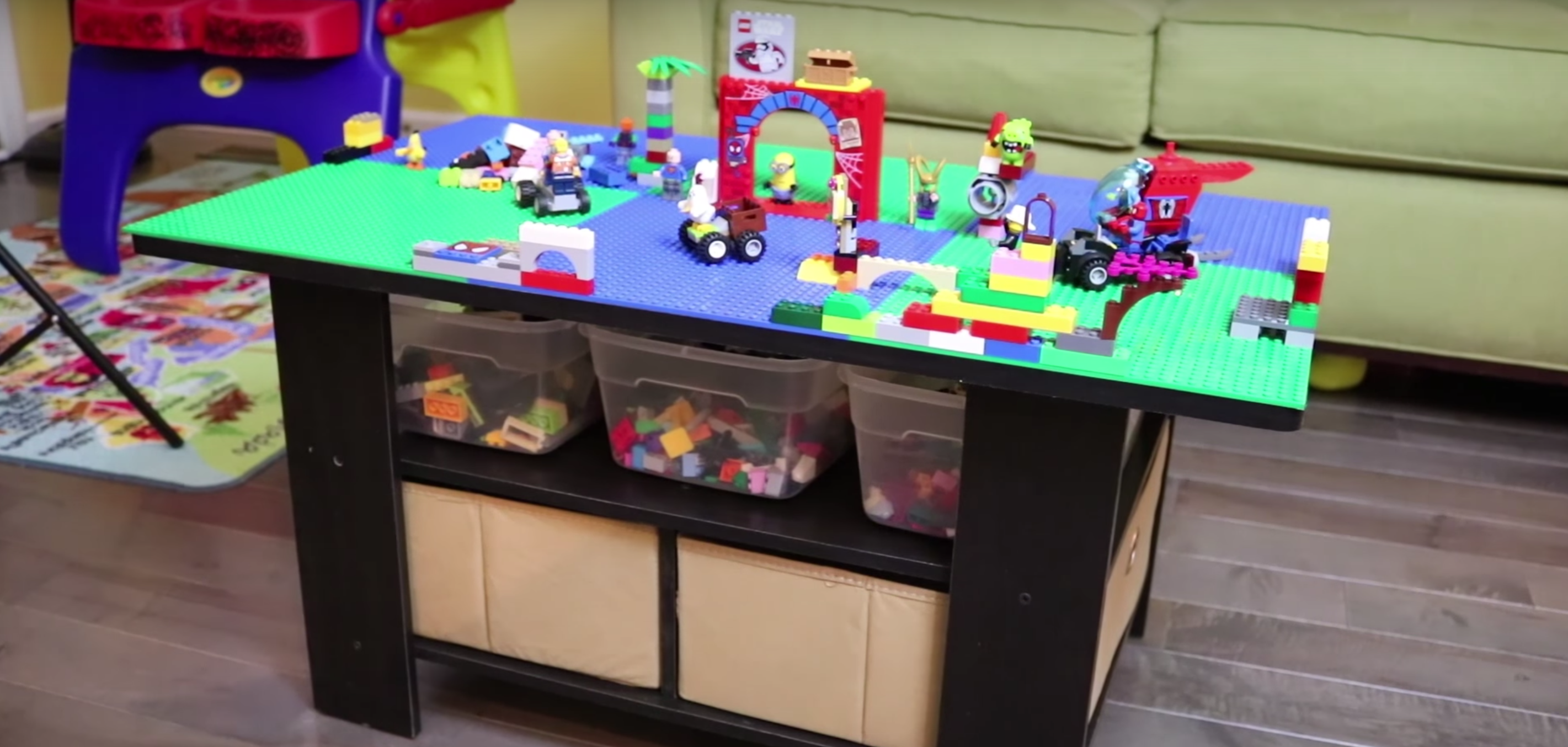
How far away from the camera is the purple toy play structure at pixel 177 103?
7.52 ft

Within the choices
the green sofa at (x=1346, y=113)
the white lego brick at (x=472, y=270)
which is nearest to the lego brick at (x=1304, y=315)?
the white lego brick at (x=472, y=270)

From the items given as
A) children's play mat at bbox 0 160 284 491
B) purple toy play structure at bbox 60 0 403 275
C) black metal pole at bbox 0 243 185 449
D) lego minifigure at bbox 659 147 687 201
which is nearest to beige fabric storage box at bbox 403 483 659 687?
lego minifigure at bbox 659 147 687 201

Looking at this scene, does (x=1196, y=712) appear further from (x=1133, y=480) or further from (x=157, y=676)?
(x=157, y=676)

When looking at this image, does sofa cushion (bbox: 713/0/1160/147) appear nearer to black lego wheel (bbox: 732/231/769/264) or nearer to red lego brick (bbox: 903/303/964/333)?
black lego wheel (bbox: 732/231/769/264)

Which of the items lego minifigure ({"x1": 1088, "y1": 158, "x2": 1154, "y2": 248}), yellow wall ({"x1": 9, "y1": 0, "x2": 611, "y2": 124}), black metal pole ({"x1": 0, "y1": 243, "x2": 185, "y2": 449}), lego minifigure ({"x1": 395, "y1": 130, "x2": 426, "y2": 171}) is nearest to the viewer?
lego minifigure ({"x1": 1088, "y1": 158, "x2": 1154, "y2": 248})

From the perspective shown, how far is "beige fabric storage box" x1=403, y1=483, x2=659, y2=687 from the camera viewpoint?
3.88ft

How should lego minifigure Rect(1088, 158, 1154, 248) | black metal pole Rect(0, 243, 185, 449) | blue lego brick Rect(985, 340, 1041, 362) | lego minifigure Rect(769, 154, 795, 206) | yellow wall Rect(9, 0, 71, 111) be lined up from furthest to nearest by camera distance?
yellow wall Rect(9, 0, 71, 111)
black metal pole Rect(0, 243, 185, 449)
lego minifigure Rect(769, 154, 795, 206)
lego minifigure Rect(1088, 158, 1154, 248)
blue lego brick Rect(985, 340, 1041, 362)

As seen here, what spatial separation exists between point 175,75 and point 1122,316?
1.98 m

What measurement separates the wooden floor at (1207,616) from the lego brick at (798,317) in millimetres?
508

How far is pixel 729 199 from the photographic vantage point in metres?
1.30

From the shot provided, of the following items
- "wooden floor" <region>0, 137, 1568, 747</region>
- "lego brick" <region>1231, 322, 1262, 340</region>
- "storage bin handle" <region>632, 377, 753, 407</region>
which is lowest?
"wooden floor" <region>0, 137, 1568, 747</region>

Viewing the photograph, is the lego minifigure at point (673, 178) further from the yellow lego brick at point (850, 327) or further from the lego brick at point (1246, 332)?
the lego brick at point (1246, 332)

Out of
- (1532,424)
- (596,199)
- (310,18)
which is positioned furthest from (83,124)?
(1532,424)

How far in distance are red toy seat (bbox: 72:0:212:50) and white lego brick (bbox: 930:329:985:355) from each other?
5.91 feet
